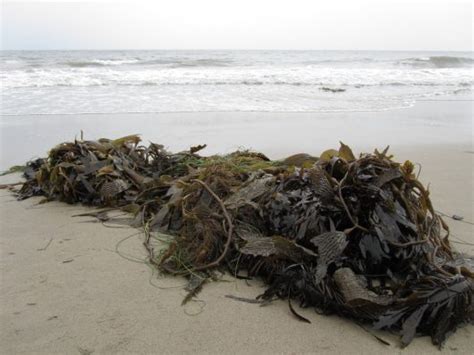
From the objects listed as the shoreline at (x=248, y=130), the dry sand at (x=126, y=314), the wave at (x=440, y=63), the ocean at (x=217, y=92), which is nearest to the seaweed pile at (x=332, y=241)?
the dry sand at (x=126, y=314)

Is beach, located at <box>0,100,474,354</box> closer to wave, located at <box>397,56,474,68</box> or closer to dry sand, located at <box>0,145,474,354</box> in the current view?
dry sand, located at <box>0,145,474,354</box>

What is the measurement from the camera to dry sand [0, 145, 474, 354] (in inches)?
59.8

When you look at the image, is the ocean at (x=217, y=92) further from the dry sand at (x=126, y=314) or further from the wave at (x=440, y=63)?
the wave at (x=440, y=63)

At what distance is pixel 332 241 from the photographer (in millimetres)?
1743


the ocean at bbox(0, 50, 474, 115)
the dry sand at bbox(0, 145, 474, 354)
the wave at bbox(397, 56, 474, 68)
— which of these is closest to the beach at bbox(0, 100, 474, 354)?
the dry sand at bbox(0, 145, 474, 354)

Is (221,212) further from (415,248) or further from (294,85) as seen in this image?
(294,85)

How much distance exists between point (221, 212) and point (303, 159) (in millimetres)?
894

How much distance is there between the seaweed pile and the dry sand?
0.24 ft

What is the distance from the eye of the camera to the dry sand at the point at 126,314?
59.8 inches

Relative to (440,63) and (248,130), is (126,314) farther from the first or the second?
(440,63)

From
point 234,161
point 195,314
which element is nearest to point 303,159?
point 234,161

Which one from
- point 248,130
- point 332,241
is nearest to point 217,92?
point 248,130

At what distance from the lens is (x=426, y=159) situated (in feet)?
14.4

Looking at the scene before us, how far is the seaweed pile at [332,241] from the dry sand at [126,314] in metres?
0.07
